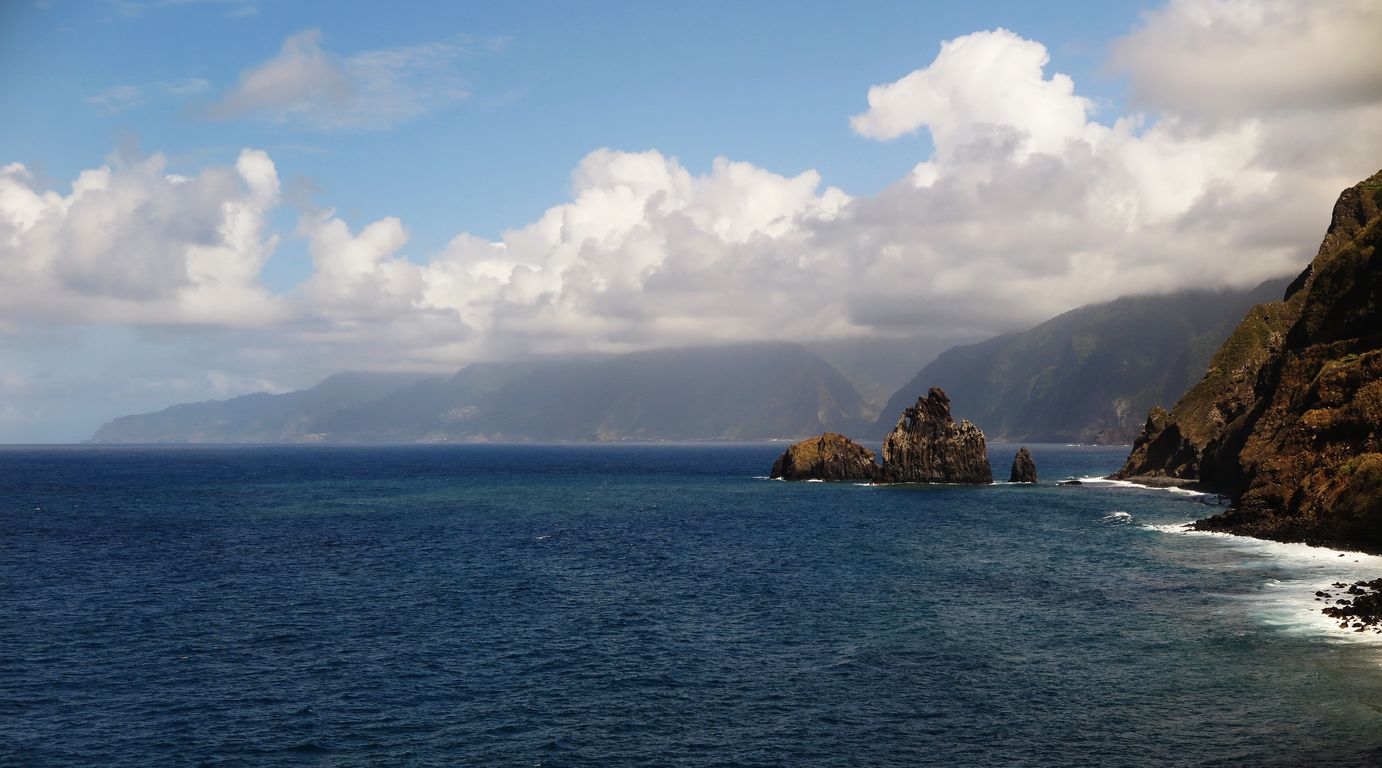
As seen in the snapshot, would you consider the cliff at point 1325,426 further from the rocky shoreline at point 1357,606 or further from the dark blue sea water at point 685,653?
the rocky shoreline at point 1357,606

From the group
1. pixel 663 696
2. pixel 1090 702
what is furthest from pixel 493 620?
pixel 1090 702

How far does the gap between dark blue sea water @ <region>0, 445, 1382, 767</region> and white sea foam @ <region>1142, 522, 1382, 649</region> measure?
1.57 ft

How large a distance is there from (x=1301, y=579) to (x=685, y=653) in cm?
5190

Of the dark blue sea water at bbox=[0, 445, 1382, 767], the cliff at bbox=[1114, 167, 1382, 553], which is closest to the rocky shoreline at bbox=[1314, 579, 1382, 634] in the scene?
the dark blue sea water at bbox=[0, 445, 1382, 767]

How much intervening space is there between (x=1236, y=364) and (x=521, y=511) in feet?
491

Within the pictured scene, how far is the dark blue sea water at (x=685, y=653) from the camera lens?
143 feet

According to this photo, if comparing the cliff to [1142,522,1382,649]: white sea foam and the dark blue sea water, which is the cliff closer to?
[1142,522,1382,649]: white sea foam

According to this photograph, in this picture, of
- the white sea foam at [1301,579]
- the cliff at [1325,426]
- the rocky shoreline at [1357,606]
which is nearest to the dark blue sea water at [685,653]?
the white sea foam at [1301,579]

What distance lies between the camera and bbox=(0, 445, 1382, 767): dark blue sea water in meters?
43.7

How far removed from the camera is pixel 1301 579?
2997 inches

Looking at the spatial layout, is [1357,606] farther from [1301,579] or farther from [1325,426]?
[1325,426]

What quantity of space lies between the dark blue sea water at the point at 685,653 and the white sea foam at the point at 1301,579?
48cm

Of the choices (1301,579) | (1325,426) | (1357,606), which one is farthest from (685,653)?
(1325,426)

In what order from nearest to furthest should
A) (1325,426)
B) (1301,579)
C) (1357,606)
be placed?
(1357,606), (1301,579), (1325,426)
